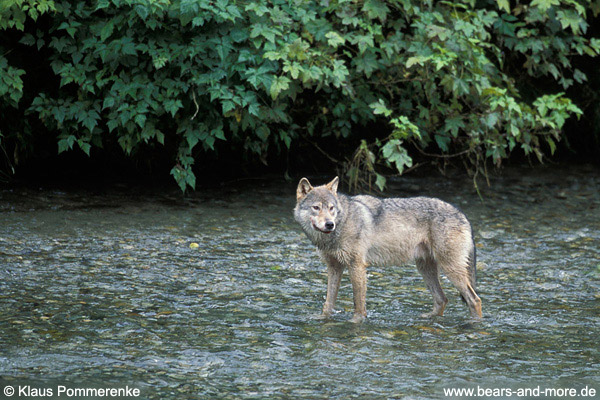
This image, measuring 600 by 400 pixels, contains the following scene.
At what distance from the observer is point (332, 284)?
7324 mm

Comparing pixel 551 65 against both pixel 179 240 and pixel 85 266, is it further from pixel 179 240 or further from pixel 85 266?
pixel 85 266

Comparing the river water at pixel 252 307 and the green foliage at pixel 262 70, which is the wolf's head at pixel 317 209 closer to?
the river water at pixel 252 307

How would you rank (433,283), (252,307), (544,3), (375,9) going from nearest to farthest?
(252,307) < (433,283) < (375,9) < (544,3)

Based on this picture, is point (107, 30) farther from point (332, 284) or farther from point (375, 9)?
point (332, 284)

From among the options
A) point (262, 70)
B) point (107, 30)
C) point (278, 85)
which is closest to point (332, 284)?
point (278, 85)

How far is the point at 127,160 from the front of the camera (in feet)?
44.8

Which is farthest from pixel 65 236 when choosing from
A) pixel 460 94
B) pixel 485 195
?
pixel 485 195

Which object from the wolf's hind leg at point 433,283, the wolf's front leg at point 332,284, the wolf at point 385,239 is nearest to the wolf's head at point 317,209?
the wolf at point 385,239

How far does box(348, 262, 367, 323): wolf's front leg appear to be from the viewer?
7098 millimetres

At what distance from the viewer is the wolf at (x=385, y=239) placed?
283 inches

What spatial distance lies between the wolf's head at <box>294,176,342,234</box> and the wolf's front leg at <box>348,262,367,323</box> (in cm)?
48

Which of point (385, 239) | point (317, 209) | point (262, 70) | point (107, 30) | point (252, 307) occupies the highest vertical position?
point (107, 30)

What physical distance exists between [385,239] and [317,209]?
74cm

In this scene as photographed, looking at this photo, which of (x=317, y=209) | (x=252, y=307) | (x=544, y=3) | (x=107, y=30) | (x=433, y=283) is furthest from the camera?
(x=544, y=3)
